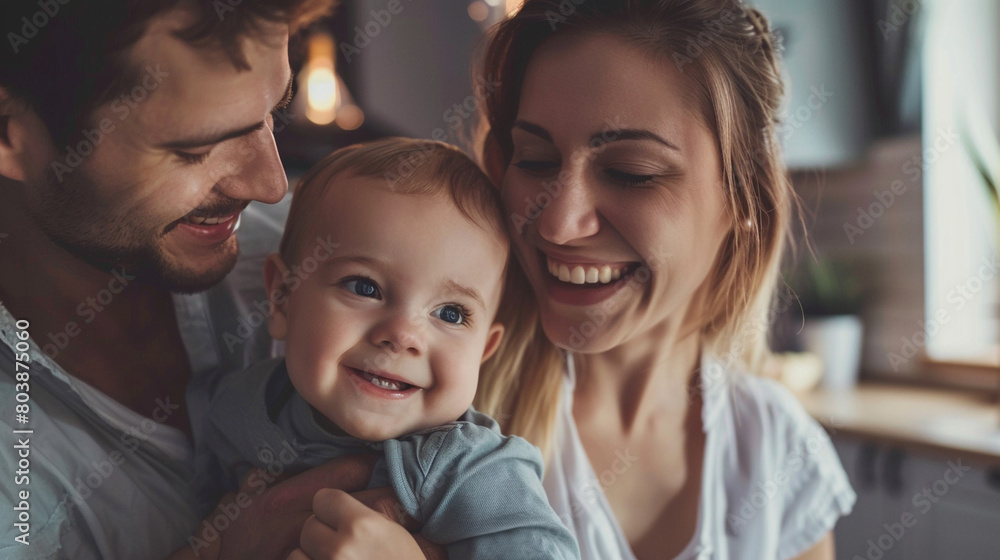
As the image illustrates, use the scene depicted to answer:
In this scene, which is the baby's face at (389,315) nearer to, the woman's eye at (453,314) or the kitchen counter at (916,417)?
the woman's eye at (453,314)

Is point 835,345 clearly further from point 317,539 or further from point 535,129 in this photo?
point 317,539

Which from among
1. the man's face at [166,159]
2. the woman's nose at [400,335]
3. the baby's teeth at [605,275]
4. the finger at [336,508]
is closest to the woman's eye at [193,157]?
the man's face at [166,159]

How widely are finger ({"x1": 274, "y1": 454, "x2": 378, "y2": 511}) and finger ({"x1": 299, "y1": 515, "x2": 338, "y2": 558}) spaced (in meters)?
0.04

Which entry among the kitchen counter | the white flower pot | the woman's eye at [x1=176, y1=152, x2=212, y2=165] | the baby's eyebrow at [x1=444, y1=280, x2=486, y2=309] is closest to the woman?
the baby's eyebrow at [x1=444, y1=280, x2=486, y2=309]

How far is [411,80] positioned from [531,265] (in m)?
1.06

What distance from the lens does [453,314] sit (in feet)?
2.36

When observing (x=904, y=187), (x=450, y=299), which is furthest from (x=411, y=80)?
(x=904, y=187)

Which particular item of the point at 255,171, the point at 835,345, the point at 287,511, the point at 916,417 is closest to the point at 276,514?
the point at 287,511

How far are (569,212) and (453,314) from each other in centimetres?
17

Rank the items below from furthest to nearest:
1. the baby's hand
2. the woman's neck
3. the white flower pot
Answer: the white flower pot → the woman's neck → the baby's hand

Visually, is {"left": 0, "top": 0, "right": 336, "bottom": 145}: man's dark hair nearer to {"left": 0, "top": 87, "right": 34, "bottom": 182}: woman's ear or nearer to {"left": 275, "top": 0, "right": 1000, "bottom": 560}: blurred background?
{"left": 0, "top": 87, "right": 34, "bottom": 182}: woman's ear

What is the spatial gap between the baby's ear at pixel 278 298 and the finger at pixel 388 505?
19cm

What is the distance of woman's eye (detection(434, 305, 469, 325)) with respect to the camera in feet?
2.33

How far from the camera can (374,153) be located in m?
0.76
